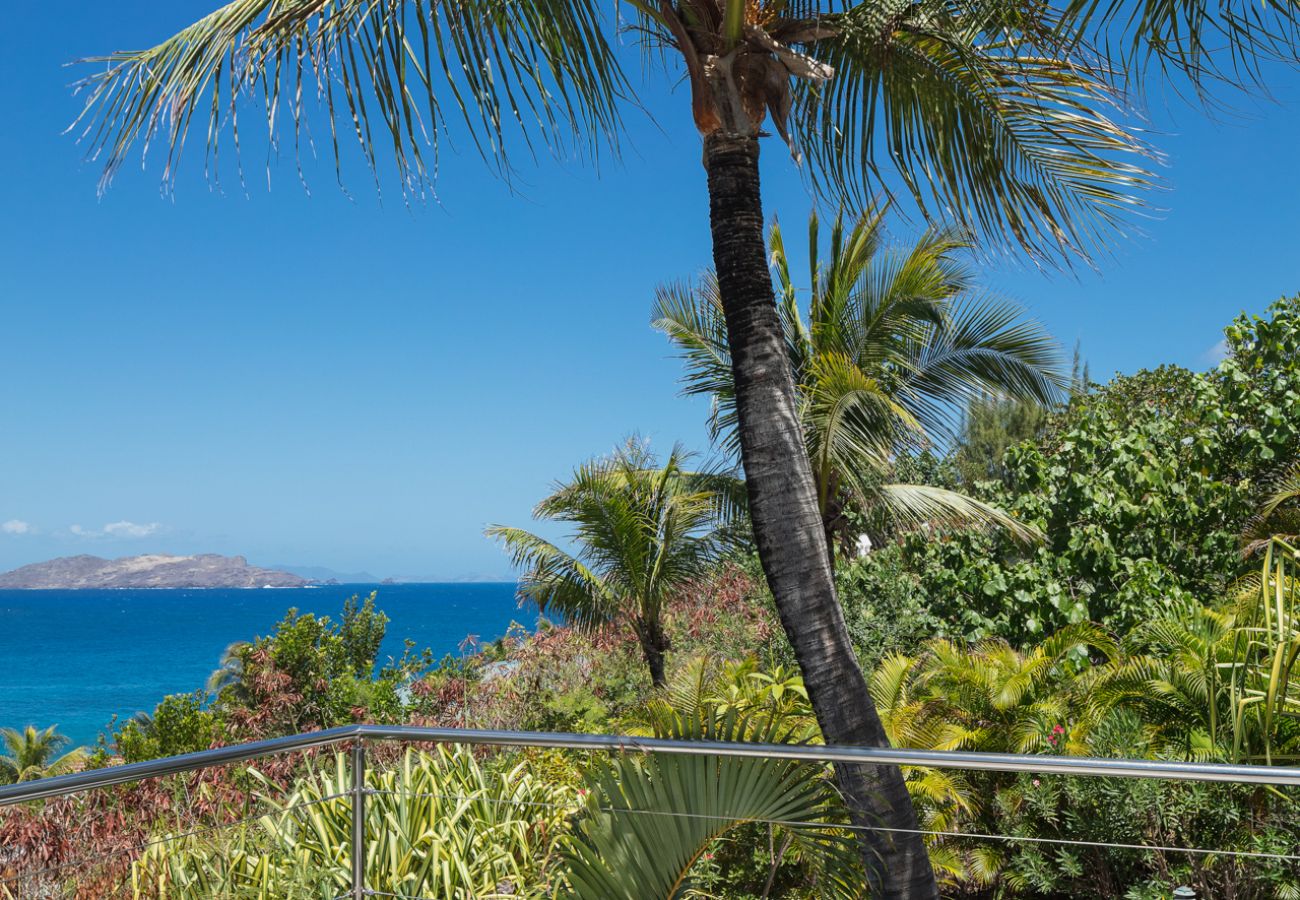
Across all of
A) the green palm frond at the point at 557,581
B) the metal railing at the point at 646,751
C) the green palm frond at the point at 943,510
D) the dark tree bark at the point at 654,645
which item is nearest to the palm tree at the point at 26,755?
the green palm frond at the point at 557,581

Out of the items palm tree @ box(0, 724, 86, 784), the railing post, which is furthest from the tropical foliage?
palm tree @ box(0, 724, 86, 784)

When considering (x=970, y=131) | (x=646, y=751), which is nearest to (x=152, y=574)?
(x=970, y=131)

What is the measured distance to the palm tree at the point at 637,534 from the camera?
10023mm

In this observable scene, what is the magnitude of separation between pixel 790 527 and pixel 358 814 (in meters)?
1.57

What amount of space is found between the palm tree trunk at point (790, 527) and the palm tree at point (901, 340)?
5.02 meters

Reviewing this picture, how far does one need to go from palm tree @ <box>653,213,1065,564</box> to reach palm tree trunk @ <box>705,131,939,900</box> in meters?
5.02

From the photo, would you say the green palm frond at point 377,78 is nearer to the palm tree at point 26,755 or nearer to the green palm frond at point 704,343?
the green palm frond at point 704,343

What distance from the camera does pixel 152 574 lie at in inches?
6166

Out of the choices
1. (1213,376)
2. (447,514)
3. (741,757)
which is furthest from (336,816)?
(447,514)

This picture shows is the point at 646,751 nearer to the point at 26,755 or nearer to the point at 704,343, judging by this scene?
the point at 704,343

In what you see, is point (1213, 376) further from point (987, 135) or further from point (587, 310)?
point (587, 310)

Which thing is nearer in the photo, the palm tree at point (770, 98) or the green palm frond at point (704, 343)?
the palm tree at point (770, 98)

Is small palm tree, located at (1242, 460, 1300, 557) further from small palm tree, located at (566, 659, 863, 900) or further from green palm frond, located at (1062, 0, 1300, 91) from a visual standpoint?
small palm tree, located at (566, 659, 863, 900)

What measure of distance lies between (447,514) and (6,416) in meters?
34.3
